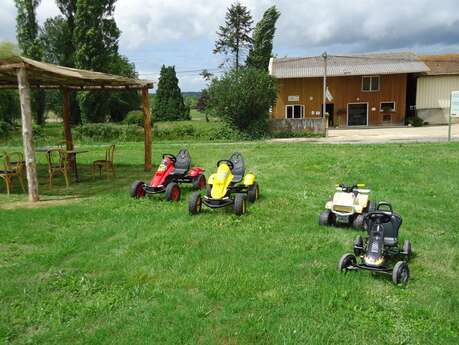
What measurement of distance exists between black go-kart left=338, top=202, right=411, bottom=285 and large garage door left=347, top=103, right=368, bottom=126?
3237cm

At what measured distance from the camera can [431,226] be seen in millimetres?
6484

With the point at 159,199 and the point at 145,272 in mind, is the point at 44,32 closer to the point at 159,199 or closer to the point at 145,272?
the point at 159,199

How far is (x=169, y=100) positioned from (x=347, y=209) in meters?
43.1

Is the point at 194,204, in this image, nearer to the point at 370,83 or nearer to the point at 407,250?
the point at 407,250

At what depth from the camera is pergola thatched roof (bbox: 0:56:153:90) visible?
841 cm

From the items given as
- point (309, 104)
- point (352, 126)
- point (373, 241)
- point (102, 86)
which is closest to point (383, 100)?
point (352, 126)

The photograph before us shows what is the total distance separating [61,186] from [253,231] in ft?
20.3

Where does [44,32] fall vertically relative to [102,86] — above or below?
above

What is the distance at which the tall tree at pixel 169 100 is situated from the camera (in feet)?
156

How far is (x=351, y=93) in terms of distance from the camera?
35.8m

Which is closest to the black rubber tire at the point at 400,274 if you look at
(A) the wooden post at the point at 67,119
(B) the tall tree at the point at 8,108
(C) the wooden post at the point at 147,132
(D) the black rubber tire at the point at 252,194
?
(D) the black rubber tire at the point at 252,194

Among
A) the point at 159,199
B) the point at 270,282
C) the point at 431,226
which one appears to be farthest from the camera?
the point at 159,199

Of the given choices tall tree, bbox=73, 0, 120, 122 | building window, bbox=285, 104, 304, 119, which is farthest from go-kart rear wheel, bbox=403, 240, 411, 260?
building window, bbox=285, 104, 304, 119

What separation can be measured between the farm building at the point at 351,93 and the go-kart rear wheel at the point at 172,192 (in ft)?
92.3
